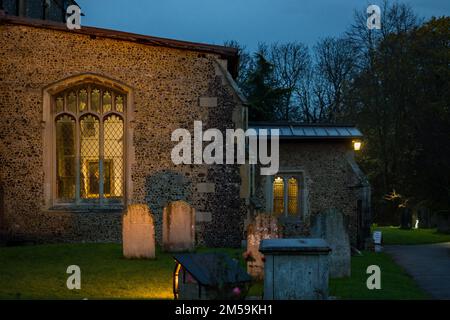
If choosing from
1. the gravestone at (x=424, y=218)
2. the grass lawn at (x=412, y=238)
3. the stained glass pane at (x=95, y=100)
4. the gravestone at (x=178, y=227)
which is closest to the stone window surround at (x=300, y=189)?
the grass lawn at (x=412, y=238)

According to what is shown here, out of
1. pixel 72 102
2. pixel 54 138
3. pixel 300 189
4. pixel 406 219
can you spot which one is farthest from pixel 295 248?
pixel 406 219

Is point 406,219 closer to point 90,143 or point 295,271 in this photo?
point 90,143

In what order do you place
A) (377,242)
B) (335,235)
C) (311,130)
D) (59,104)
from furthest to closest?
(311,130) → (377,242) → (59,104) → (335,235)

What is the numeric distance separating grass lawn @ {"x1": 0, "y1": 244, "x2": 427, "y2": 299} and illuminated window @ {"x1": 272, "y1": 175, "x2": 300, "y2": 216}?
7.26 metres

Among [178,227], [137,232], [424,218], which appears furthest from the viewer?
[424,218]

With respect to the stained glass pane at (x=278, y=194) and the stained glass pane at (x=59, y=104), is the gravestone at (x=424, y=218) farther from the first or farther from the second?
the stained glass pane at (x=59, y=104)

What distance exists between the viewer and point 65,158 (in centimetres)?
1909

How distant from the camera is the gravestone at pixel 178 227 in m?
16.8

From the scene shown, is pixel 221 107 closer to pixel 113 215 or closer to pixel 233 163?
pixel 233 163

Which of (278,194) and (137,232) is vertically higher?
(278,194)

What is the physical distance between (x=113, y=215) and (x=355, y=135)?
10.1 metres

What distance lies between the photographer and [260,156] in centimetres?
2538

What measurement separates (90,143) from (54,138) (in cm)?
97

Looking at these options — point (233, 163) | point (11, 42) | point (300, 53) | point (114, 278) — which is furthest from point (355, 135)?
point (300, 53)
